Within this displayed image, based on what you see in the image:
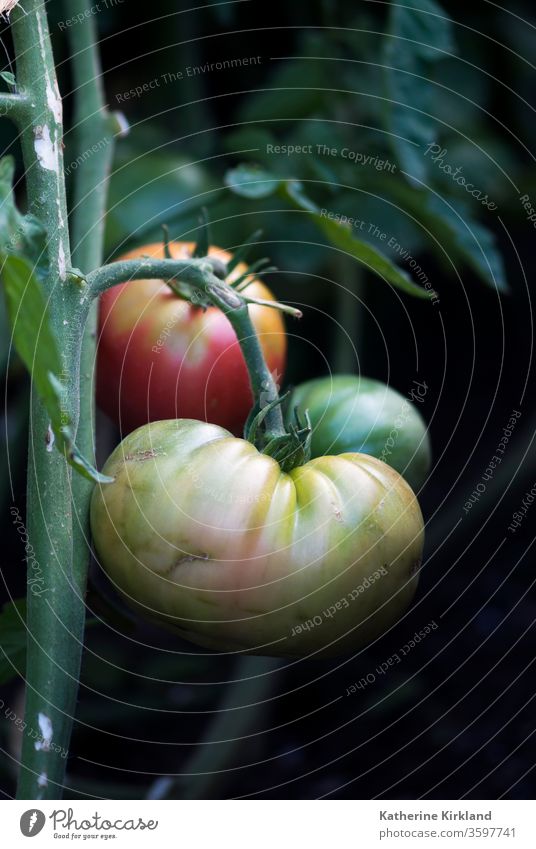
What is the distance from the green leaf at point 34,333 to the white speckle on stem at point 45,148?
0.12 metres

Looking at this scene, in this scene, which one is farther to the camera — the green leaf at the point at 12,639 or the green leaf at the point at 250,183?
the green leaf at the point at 250,183

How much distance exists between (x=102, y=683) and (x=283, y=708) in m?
0.18

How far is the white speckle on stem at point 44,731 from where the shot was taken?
1.50ft

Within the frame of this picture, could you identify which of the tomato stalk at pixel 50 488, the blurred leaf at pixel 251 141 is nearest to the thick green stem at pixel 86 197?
the tomato stalk at pixel 50 488

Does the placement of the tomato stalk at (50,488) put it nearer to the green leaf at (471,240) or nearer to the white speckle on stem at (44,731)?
the white speckle on stem at (44,731)

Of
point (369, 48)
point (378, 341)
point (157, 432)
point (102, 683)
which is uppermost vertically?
point (369, 48)

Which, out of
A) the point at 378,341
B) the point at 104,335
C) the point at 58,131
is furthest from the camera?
the point at 378,341

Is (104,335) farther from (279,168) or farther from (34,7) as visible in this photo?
(279,168)

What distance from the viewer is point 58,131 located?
0.46 m

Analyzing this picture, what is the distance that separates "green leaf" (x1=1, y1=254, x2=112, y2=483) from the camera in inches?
13.3

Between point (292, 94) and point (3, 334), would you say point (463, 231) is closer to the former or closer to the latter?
point (292, 94)

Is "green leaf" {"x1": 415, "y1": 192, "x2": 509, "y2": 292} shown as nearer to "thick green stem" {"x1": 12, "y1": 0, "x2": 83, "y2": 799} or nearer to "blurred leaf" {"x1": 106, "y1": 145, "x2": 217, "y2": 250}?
"blurred leaf" {"x1": 106, "y1": 145, "x2": 217, "y2": 250}

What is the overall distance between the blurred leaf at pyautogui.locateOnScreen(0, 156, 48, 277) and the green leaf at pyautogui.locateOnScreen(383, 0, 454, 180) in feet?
1.23

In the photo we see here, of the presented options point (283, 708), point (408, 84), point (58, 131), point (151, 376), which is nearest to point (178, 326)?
point (151, 376)
